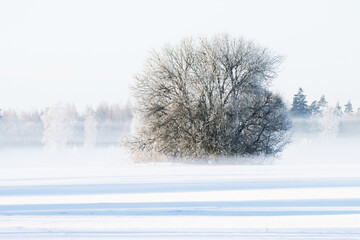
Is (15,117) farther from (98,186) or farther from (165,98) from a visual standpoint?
(98,186)

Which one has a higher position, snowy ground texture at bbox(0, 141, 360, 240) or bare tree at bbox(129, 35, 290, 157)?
bare tree at bbox(129, 35, 290, 157)

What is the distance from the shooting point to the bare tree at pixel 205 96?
32344mm

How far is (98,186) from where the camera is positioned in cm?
1495

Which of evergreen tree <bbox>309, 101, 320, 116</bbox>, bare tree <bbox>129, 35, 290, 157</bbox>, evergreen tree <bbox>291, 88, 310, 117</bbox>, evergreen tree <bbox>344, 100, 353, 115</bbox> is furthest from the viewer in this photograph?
evergreen tree <bbox>344, 100, 353, 115</bbox>

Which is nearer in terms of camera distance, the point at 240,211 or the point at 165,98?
the point at 240,211

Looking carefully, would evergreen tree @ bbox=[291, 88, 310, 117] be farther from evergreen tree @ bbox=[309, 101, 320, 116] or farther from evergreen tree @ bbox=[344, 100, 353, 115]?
evergreen tree @ bbox=[344, 100, 353, 115]

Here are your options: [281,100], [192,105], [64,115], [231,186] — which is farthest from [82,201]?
[64,115]

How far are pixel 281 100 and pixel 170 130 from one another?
7001 mm

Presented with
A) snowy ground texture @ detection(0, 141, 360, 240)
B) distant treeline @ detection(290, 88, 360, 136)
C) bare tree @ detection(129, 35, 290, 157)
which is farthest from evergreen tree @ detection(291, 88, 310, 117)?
snowy ground texture @ detection(0, 141, 360, 240)

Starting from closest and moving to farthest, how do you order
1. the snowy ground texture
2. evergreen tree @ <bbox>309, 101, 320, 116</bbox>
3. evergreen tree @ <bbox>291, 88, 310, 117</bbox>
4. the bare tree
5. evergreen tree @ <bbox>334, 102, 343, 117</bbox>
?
the snowy ground texture
the bare tree
evergreen tree @ <bbox>291, 88, 310, 117</bbox>
evergreen tree @ <bbox>309, 101, 320, 116</bbox>
evergreen tree @ <bbox>334, 102, 343, 117</bbox>

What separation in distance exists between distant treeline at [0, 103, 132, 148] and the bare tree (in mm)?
64483

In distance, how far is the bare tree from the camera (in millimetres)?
32344

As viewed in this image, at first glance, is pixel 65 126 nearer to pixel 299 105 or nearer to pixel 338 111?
pixel 299 105

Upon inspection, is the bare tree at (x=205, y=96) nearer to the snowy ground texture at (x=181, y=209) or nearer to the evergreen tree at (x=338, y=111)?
the snowy ground texture at (x=181, y=209)
